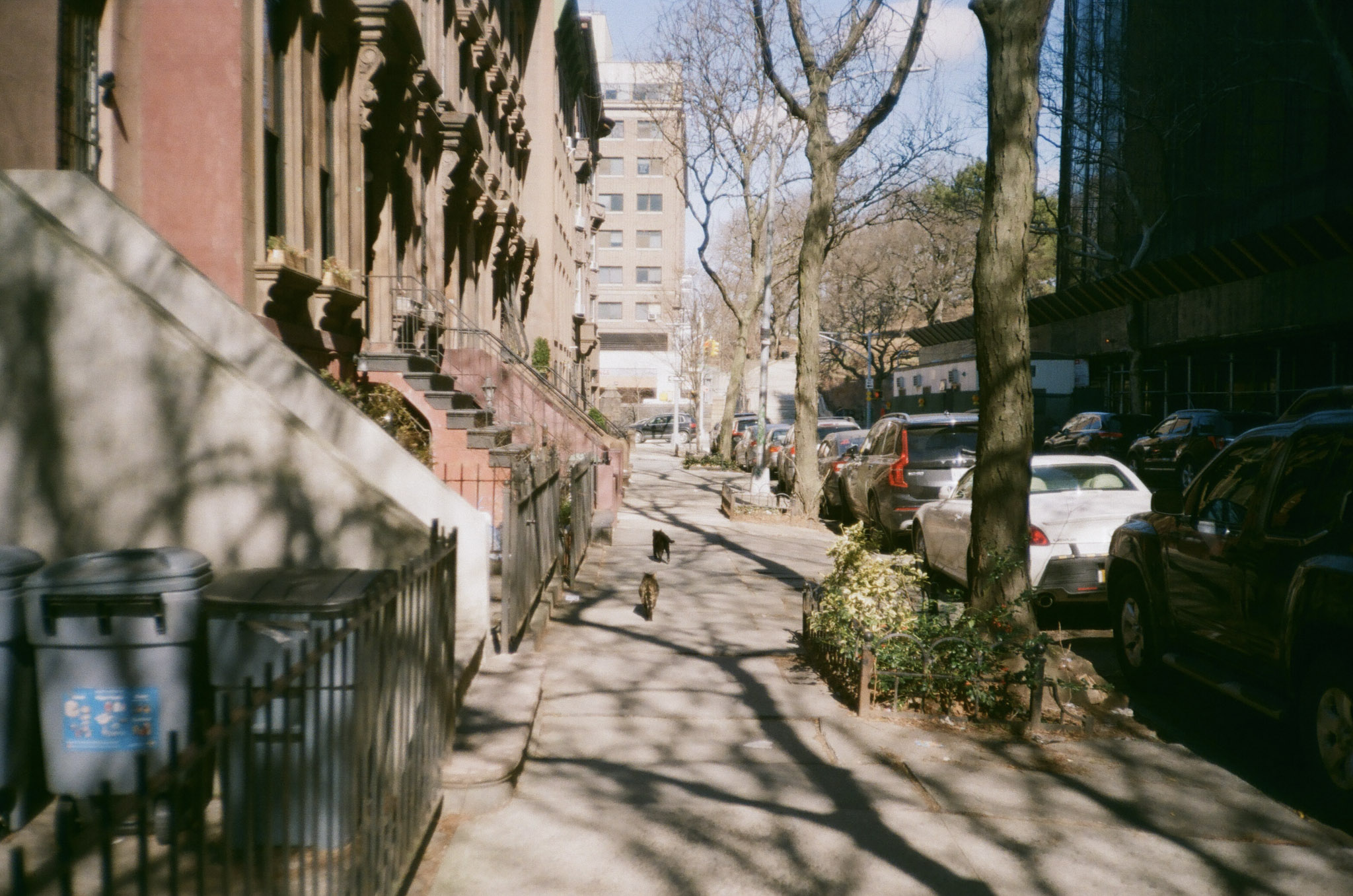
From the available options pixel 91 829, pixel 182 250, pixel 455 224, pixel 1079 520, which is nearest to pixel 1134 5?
pixel 455 224

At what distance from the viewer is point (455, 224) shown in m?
21.8

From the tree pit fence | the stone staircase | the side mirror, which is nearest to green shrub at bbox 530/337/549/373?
the stone staircase

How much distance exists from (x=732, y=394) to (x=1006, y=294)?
104 feet

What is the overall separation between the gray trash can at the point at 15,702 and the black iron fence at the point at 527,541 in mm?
3275

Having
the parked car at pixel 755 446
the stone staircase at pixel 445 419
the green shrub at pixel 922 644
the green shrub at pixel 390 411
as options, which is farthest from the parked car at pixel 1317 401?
the parked car at pixel 755 446

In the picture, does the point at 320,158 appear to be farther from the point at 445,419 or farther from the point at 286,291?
the point at 445,419

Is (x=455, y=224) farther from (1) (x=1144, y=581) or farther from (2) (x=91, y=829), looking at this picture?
(2) (x=91, y=829)

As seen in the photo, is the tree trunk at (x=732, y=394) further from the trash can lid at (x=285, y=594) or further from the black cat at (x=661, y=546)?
the trash can lid at (x=285, y=594)

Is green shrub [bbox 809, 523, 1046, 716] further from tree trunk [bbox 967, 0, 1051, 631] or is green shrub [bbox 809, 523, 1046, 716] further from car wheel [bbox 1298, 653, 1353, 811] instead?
car wheel [bbox 1298, 653, 1353, 811]

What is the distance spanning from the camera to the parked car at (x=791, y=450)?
2612 centimetres

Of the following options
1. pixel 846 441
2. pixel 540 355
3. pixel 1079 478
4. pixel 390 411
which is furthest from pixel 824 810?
pixel 540 355

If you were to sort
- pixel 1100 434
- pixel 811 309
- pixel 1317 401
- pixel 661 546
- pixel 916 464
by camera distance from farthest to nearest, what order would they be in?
pixel 1100 434 → pixel 811 309 → pixel 916 464 → pixel 1317 401 → pixel 661 546

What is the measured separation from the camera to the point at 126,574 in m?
4.39

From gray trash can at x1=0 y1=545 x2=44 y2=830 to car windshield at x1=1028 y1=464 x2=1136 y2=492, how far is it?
9.28 metres
